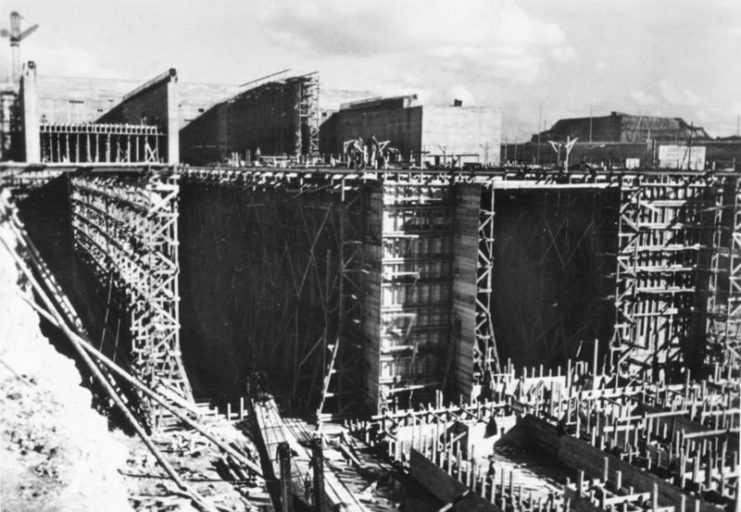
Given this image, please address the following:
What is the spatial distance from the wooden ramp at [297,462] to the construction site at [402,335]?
81mm

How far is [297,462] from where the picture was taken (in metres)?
18.8

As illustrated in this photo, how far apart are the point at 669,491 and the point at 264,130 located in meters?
33.9

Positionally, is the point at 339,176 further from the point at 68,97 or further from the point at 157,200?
the point at 68,97

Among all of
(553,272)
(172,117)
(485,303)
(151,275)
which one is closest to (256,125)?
(172,117)

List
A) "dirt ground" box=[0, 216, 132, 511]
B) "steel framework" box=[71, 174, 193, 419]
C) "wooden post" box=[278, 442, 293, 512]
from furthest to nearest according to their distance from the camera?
"steel framework" box=[71, 174, 193, 419] < "wooden post" box=[278, 442, 293, 512] < "dirt ground" box=[0, 216, 132, 511]

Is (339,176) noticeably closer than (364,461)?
No

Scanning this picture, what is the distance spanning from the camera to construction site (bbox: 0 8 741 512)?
16609 millimetres

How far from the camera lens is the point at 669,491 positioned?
53.7ft

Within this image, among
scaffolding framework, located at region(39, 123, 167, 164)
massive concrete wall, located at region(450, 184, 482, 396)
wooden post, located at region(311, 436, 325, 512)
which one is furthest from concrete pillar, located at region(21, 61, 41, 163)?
wooden post, located at region(311, 436, 325, 512)

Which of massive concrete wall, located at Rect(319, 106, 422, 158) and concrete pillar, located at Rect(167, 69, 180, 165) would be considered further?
massive concrete wall, located at Rect(319, 106, 422, 158)

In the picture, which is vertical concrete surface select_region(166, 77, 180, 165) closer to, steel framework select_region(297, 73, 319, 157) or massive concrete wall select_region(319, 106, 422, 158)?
steel framework select_region(297, 73, 319, 157)

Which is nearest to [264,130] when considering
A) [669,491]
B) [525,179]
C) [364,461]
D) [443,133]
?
[443,133]

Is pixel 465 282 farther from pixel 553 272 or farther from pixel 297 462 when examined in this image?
pixel 297 462

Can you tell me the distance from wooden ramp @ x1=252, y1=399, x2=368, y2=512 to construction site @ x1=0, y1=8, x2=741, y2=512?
0.27ft
